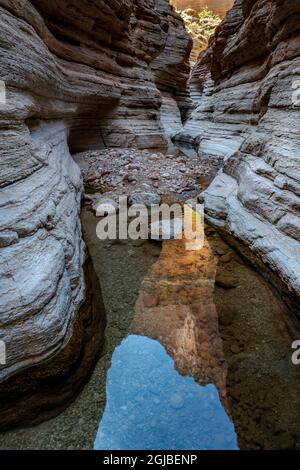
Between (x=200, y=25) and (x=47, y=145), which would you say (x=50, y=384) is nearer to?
(x=47, y=145)

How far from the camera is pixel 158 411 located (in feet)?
7.62

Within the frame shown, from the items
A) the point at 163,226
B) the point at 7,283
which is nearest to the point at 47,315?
the point at 7,283

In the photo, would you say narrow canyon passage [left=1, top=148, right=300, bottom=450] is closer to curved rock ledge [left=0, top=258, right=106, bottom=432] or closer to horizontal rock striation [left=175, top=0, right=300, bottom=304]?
curved rock ledge [left=0, top=258, right=106, bottom=432]

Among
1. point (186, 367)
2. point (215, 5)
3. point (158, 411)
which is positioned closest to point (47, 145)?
point (186, 367)

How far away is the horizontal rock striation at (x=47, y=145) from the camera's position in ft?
7.89

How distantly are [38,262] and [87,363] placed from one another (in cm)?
114

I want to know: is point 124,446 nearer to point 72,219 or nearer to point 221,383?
point 221,383

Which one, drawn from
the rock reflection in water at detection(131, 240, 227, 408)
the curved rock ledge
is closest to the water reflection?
the rock reflection in water at detection(131, 240, 227, 408)

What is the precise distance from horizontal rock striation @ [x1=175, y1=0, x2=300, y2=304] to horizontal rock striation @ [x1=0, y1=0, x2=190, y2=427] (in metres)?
2.81

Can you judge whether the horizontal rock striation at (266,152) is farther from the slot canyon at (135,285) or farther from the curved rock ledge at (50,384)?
the curved rock ledge at (50,384)

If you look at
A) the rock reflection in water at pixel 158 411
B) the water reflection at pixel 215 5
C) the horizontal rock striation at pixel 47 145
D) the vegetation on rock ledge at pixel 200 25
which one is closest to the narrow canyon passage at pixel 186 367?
the rock reflection in water at pixel 158 411

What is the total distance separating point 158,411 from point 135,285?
186 cm

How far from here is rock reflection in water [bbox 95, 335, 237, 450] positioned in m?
2.12

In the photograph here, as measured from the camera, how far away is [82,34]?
841 centimetres
